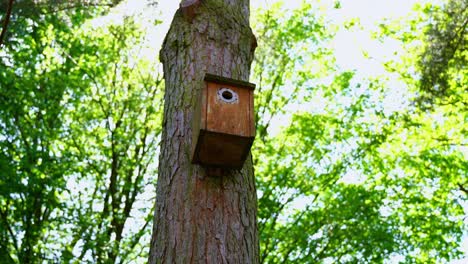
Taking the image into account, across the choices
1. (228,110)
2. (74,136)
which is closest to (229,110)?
(228,110)

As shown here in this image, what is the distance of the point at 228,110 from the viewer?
1917 mm

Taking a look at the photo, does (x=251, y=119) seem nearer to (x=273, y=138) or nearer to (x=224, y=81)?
(x=224, y=81)

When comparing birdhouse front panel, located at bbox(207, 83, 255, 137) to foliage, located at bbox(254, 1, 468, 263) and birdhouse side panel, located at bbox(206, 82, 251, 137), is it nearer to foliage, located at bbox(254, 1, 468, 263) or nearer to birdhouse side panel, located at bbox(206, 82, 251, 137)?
birdhouse side panel, located at bbox(206, 82, 251, 137)

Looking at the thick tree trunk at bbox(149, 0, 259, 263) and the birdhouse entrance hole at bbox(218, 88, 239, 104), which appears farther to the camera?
the birdhouse entrance hole at bbox(218, 88, 239, 104)

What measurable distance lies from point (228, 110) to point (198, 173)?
12.2 inches

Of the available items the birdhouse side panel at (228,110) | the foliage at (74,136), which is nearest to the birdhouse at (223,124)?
the birdhouse side panel at (228,110)

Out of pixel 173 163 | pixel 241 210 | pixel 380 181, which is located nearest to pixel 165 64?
pixel 173 163

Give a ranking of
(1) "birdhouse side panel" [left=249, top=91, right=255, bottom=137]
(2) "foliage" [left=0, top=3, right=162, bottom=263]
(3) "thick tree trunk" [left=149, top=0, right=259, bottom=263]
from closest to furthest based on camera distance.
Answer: (3) "thick tree trunk" [left=149, top=0, right=259, bottom=263] < (1) "birdhouse side panel" [left=249, top=91, right=255, bottom=137] < (2) "foliage" [left=0, top=3, right=162, bottom=263]

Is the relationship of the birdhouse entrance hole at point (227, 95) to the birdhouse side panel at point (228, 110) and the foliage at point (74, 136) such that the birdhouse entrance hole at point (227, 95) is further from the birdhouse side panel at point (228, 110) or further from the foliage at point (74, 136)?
the foliage at point (74, 136)

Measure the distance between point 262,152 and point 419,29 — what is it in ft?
14.8

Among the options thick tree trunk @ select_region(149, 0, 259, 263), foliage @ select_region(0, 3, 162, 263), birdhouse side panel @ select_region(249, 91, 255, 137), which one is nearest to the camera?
thick tree trunk @ select_region(149, 0, 259, 263)

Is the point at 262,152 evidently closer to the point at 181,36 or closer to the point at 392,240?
the point at 392,240

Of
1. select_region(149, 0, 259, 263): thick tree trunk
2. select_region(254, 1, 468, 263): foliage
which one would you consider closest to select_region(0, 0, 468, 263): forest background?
select_region(254, 1, 468, 263): foliage

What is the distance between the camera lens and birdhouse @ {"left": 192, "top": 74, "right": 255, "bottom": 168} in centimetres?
186
